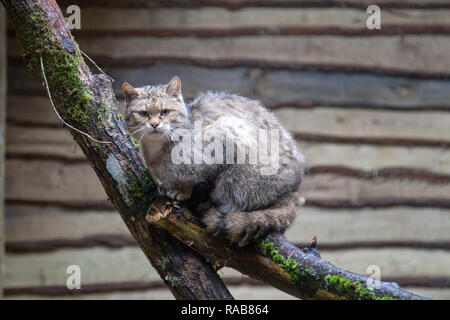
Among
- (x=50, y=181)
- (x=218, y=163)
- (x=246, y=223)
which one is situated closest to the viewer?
(x=246, y=223)

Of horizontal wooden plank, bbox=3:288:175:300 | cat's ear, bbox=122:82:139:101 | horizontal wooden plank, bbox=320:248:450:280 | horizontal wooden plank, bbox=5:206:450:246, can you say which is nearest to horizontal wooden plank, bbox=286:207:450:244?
horizontal wooden plank, bbox=5:206:450:246

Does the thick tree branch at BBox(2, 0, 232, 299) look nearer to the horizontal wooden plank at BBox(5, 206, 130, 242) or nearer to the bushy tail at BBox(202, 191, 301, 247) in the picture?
the bushy tail at BBox(202, 191, 301, 247)

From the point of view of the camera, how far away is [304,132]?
4844 millimetres

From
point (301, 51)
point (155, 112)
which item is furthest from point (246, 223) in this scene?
point (301, 51)

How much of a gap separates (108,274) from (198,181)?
2.52m

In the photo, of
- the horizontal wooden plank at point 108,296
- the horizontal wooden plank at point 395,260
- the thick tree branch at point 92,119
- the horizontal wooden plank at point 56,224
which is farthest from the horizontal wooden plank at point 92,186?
the thick tree branch at point 92,119

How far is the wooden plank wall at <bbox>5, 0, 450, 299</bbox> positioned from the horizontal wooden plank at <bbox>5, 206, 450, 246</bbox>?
11mm

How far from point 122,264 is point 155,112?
254 cm

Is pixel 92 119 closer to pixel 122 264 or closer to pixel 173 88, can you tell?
pixel 173 88

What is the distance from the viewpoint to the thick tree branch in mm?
2680

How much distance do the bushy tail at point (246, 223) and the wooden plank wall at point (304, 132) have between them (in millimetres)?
2223

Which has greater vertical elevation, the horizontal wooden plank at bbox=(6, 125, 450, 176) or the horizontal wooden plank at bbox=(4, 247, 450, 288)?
the horizontal wooden plank at bbox=(6, 125, 450, 176)

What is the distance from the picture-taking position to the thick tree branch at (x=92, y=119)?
8.79 feet

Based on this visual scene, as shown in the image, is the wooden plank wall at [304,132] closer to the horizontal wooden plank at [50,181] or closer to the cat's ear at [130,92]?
the horizontal wooden plank at [50,181]
